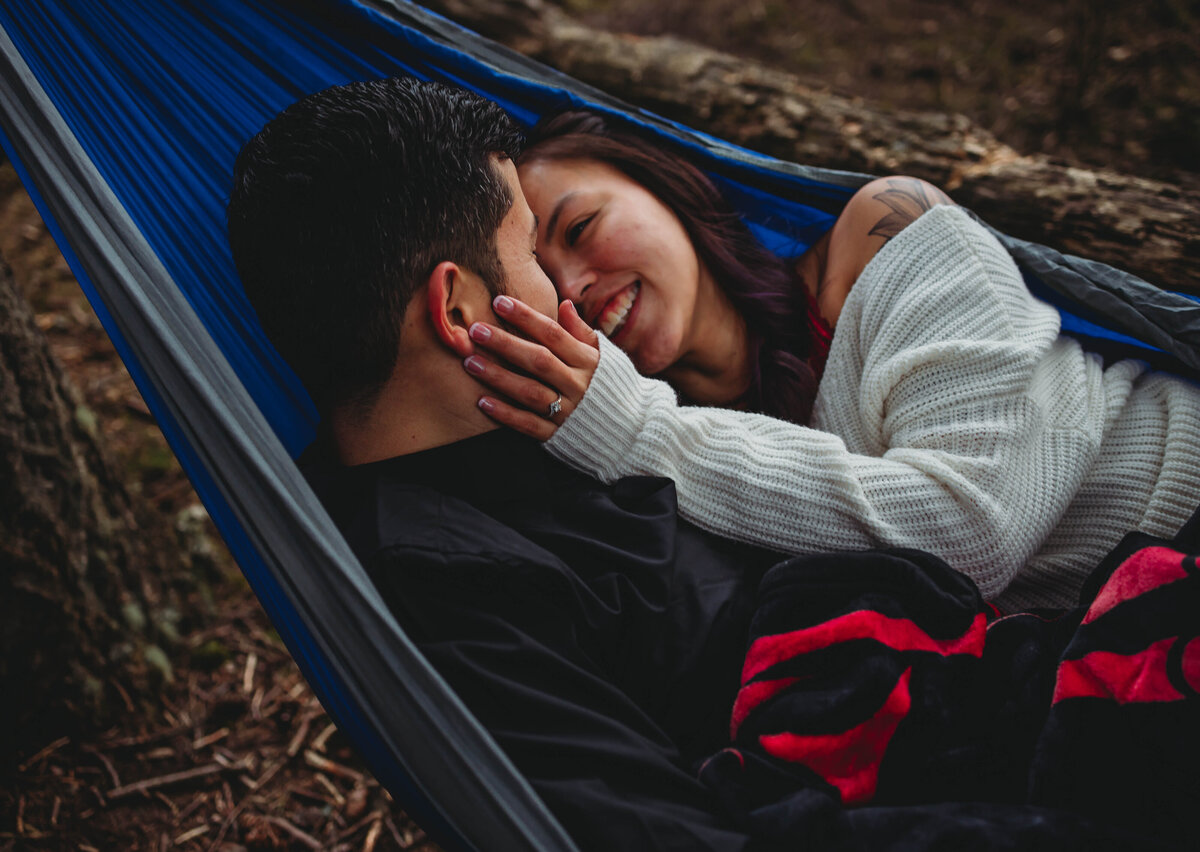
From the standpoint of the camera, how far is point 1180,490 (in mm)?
1189

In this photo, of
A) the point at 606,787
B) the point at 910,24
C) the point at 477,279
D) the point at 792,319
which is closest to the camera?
the point at 606,787

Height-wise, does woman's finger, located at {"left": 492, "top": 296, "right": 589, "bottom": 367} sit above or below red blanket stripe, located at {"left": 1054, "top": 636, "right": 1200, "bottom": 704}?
above

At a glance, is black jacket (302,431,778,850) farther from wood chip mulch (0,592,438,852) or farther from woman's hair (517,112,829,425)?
wood chip mulch (0,592,438,852)

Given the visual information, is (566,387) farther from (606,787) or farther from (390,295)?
(606,787)

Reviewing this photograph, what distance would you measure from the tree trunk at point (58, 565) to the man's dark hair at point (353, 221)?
24.2 inches

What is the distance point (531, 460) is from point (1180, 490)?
99 cm

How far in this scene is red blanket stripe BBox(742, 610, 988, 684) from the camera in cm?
101

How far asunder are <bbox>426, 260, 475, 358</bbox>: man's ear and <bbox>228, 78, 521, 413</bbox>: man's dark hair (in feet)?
0.07

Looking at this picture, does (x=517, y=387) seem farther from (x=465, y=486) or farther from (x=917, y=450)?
(x=917, y=450)

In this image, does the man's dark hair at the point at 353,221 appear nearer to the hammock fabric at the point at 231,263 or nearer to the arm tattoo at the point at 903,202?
the hammock fabric at the point at 231,263

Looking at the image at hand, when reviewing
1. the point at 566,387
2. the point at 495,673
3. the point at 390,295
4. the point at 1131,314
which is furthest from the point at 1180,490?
the point at 390,295

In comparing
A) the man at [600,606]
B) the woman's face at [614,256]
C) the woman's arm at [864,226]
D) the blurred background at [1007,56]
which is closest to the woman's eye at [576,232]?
the woman's face at [614,256]

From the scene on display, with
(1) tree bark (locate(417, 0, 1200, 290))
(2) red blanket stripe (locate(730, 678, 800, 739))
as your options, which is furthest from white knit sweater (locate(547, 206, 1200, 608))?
(1) tree bark (locate(417, 0, 1200, 290))

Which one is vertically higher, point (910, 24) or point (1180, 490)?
point (910, 24)
